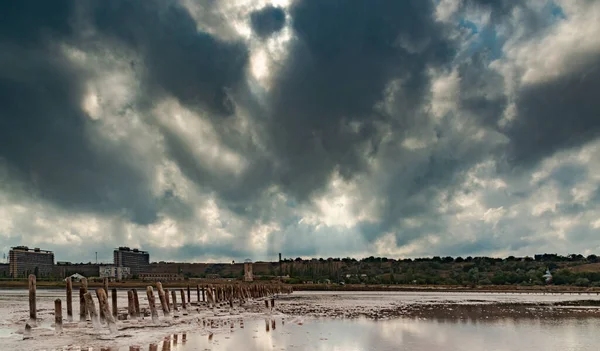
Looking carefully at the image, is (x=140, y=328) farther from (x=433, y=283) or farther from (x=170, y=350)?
(x=433, y=283)

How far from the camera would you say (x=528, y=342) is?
A: 2662 cm

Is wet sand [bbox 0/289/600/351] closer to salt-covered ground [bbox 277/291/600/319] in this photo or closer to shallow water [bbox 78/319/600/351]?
shallow water [bbox 78/319/600/351]

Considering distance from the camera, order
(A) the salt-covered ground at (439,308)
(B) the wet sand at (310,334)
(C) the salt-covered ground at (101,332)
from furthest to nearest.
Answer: (A) the salt-covered ground at (439,308)
(B) the wet sand at (310,334)
(C) the salt-covered ground at (101,332)

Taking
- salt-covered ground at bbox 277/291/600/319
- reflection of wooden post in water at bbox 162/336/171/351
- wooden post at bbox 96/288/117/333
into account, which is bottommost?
salt-covered ground at bbox 277/291/600/319

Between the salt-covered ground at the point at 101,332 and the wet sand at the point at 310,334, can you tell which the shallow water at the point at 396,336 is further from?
the salt-covered ground at the point at 101,332

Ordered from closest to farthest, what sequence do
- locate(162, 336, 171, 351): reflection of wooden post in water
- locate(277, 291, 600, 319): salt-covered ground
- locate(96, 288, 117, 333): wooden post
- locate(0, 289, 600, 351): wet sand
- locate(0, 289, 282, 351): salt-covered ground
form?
locate(162, 336, 171, 351): reflection of wooden post in water < locate(0, 289, 282, 351): salt-covered ground < locate(0, 289, 600, 351): wet sand < locate(96, 288, 117, 333): wooden post < locate(277, 291, 600, 319): salt-covered ground

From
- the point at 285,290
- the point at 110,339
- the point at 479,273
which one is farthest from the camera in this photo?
the point at 479,273

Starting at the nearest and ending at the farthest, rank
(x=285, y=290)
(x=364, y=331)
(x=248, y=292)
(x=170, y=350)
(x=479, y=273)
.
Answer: (x=170, y=350)
(x=364, y=331)
(x=248, y=292)
(x=285, y=290)
(x=479, y=273)

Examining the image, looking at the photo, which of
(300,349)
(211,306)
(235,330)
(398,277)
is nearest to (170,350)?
(300,349)

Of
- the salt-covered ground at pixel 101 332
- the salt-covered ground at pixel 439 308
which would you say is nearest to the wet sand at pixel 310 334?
the salt-covered ground at pixel 101 332

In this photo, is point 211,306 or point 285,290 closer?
point 211,306

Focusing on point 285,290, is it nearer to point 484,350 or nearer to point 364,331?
point 364,331

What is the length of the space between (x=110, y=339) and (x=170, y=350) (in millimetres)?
5632

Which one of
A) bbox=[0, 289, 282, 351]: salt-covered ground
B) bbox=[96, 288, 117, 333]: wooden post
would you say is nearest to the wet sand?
bbox=[0, 289, 282, 351]: salt-covered ground
